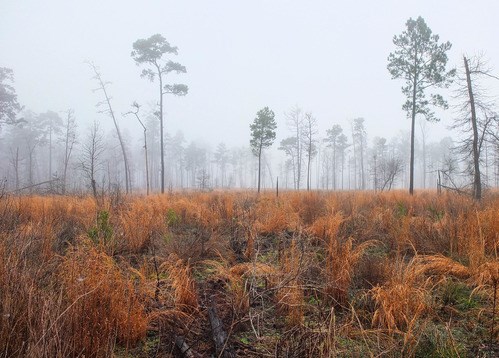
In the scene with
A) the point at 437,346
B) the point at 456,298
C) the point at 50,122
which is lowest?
the point at 456,298

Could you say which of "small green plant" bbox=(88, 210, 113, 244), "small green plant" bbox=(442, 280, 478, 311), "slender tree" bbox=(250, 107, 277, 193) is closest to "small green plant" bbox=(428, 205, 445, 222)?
"small green plant" bbox=(442, 280, 478, 311)

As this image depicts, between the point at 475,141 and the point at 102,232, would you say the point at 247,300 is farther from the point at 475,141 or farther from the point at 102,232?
the point at 475,141

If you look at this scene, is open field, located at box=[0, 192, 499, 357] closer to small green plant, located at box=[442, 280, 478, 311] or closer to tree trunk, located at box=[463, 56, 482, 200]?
small green plant, located at box=[442, 280, 478, 311]

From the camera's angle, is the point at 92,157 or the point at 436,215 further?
the point at 92,157

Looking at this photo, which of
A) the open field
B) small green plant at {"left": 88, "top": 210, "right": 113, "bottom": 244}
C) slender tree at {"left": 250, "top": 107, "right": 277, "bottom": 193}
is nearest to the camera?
the open field

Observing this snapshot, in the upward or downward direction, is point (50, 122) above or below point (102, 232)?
above

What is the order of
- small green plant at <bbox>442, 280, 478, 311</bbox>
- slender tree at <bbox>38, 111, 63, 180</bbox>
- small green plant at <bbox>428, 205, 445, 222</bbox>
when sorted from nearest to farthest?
small green plant at <bbox>442, 280, 478, 311</bbox> → small green plant at <bbox>428, 205, 445, 222</bbox> → slender tree at <bbox>38, 111, 63, 180</bbox>

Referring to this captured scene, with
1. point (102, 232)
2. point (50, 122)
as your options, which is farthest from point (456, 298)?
→ point (50, 122)

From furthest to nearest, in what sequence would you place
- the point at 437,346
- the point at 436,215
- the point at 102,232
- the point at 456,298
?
the point at 436,215
the point at 102,232
the point at 456,298
the point at 437,346

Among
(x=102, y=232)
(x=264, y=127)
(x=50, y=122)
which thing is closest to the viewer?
(x=102, y=232)

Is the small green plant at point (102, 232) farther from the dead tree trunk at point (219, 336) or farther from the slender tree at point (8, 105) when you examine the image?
the slender tree at point (8, 105)

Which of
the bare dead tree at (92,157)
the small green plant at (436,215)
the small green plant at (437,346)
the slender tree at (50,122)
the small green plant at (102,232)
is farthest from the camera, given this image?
the slender tree at (50,122)

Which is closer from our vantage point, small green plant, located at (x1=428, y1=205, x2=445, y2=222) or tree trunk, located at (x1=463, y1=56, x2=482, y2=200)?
small green plant, located at (x1=428, y1=205, x2=445, y2=222)

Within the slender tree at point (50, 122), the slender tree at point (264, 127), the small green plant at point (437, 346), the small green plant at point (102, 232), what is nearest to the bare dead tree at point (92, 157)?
the small green plant at point (102, 232)
